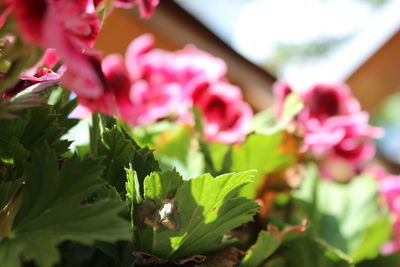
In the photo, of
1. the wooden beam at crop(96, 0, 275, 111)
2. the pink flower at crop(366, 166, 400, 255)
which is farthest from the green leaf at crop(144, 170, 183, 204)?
the wooden beam at crop(96, 0, 275, 111)

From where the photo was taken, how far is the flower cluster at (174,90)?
588 mm

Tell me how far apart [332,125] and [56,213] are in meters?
0.41

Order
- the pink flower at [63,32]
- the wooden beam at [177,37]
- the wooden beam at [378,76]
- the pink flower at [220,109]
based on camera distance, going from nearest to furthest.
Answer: the pink flower at [63,32], the pink flower at [220,109], the wooden beam at [177,37], the wooden beam at [378,76]

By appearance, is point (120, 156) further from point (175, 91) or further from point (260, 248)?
point (175, 91)

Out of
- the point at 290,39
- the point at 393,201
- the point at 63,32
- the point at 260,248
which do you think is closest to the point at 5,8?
the point at 63,32

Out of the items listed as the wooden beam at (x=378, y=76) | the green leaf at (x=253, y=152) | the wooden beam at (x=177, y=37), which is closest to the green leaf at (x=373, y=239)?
the green leaf at (x=253, y=152)

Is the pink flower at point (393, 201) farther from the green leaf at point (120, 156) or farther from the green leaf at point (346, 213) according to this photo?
the green leaf at point (120, 156)

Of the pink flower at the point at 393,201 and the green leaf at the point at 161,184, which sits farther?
the pink flower at the point at 393,201

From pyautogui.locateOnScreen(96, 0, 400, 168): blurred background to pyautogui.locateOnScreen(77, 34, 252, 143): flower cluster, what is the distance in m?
0.08

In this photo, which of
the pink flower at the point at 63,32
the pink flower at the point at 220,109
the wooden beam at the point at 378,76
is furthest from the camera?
the wooden beam at the point at 378,76

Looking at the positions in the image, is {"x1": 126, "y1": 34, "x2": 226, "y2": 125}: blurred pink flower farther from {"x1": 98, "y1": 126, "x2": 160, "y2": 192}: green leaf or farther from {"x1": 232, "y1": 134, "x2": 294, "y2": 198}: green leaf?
{"x1": 98, "y1": 126, "x2": 160, "y2": 192}: green leaf

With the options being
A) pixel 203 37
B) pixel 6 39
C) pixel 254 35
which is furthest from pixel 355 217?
pixel 254 35

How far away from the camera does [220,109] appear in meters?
0.59

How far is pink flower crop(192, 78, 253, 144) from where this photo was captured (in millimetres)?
581
